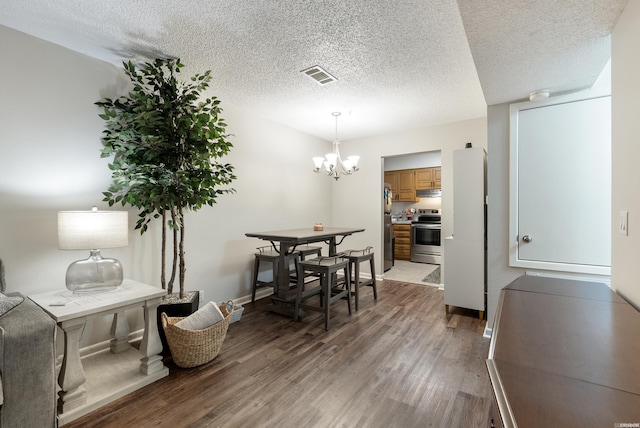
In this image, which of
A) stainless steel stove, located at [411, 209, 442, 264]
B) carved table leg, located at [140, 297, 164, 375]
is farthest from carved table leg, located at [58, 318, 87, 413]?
stainless steel stove, located at [411, 209, 442, 264]

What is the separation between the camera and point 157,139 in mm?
2285

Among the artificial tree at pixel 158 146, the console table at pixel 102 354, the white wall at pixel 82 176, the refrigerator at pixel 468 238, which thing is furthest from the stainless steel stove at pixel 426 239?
the console table at pixel 102 354

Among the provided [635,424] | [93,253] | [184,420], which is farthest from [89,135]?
[635,424]

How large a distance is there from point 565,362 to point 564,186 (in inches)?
82.9

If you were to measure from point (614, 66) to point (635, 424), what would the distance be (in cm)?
178

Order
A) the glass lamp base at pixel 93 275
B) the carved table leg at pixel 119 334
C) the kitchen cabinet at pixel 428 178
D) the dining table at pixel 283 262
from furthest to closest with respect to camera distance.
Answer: the kitchen cabinet at pixel 428 178, the dining table at pixel 283 262, the carved table leg at pixel 119 334, the glass lamp base at pixel 93 275

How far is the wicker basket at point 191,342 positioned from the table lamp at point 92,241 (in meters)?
0.49

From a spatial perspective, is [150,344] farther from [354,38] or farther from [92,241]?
[354,38]

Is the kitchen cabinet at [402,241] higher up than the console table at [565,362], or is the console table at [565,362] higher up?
the console table at [565,362]

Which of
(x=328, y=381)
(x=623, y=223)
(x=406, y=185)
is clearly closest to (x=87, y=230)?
(x=328, y=381)

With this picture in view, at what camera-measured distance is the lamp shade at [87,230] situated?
1859 millimetres

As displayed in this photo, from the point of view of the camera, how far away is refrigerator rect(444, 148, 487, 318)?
3.15 meters

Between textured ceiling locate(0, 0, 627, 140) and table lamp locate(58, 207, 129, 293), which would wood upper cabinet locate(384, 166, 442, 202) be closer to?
textured ceiling locate(0, 0, 627, 140)

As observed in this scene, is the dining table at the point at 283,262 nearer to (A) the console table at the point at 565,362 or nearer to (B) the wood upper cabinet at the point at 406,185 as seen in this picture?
(A) the console table at the point at 565,362
